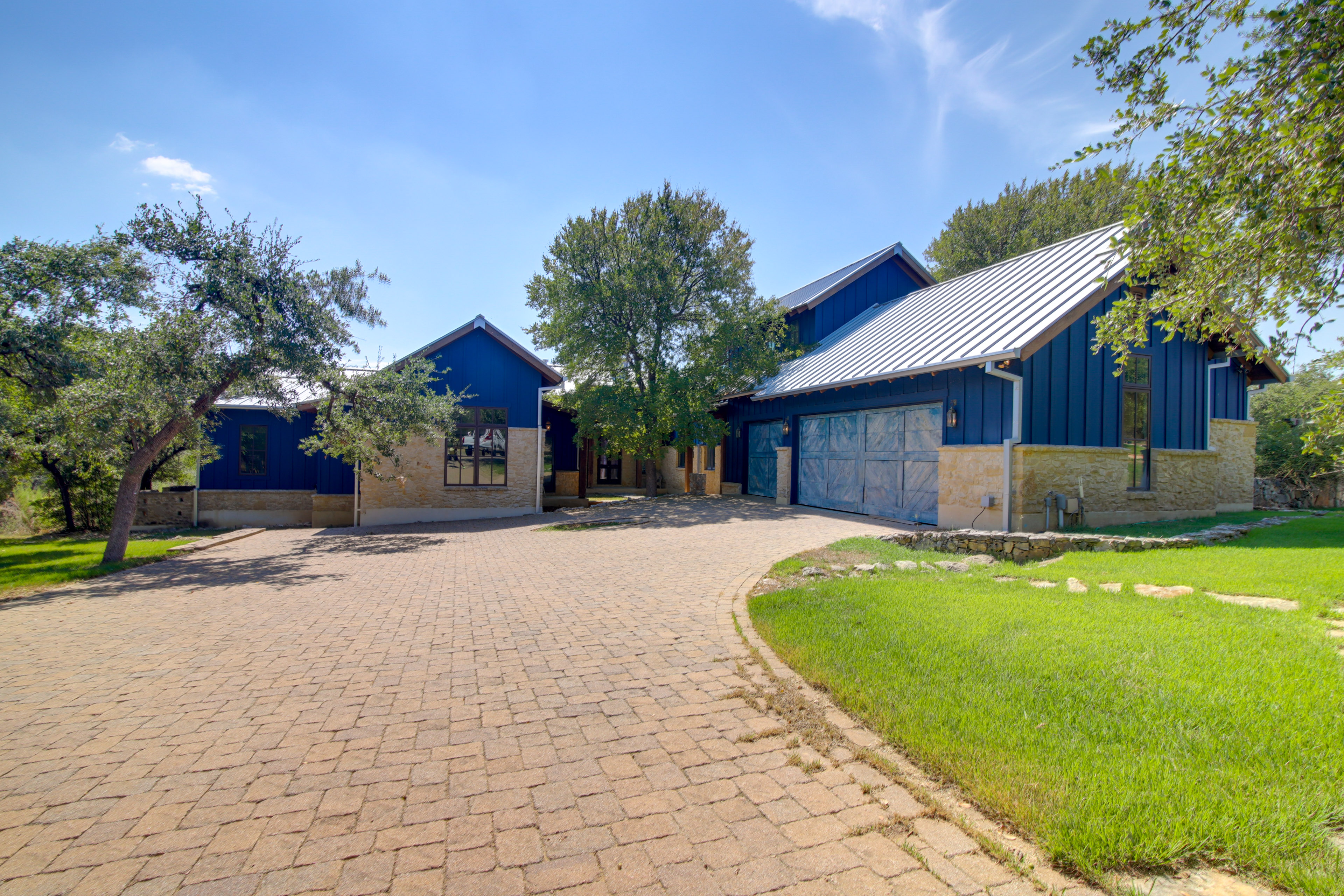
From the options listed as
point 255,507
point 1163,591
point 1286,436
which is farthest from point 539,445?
point 1286,436

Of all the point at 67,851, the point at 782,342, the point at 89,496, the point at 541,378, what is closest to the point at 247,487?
the point at 89,496

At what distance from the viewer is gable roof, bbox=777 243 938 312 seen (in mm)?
19812

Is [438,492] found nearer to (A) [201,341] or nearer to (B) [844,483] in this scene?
(A) [201,341]

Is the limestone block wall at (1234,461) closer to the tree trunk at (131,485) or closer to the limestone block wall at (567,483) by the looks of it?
the limestone block wall at (567,483)

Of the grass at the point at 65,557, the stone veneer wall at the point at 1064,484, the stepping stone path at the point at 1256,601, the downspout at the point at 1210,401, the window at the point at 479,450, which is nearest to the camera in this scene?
the stepping stone path at the point at 1256,601

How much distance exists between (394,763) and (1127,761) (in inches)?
144

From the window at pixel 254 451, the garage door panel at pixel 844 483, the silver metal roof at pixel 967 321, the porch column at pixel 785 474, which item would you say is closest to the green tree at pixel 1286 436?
the silver metal roof at pixel 967 321

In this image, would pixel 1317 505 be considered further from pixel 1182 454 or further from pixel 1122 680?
pixel 1122 680

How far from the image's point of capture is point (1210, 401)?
13.0 m

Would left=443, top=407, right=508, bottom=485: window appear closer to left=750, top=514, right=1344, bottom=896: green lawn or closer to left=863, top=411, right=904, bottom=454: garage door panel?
left=863, top=411, right=904, bottom=454: garage door panel

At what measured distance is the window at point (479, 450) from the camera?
17.1m

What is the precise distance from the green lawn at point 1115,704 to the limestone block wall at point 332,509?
52.2ft

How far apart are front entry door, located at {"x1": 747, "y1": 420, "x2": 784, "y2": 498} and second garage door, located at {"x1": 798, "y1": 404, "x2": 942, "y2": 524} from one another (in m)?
1.44

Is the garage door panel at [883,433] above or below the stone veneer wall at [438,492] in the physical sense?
above
